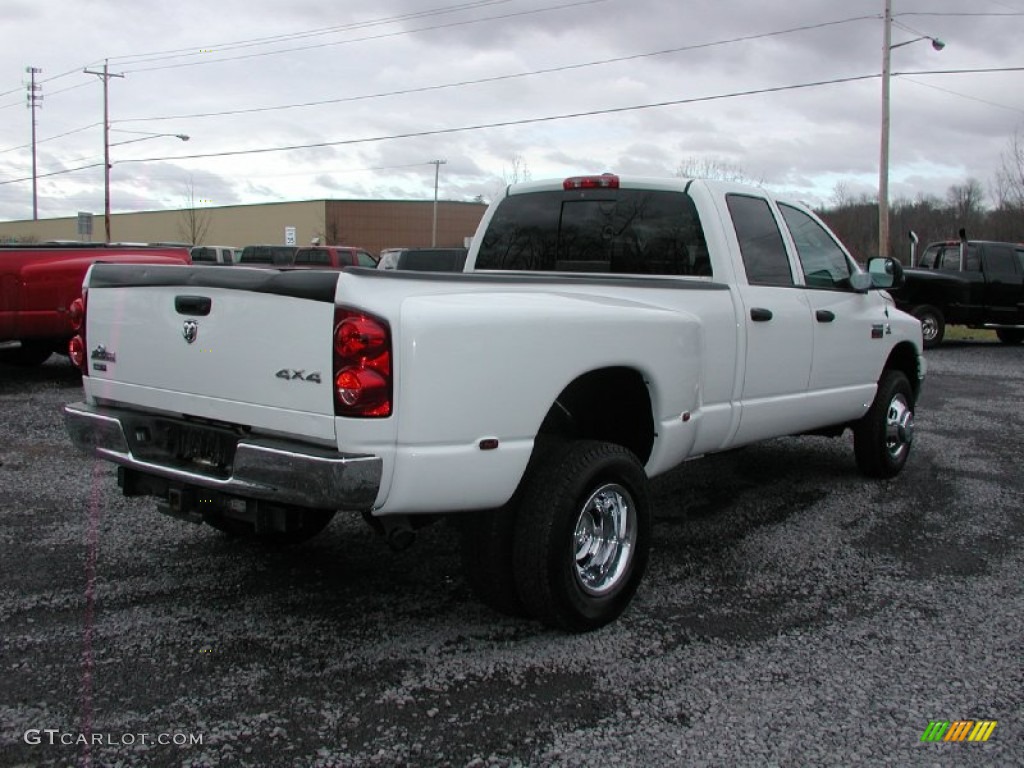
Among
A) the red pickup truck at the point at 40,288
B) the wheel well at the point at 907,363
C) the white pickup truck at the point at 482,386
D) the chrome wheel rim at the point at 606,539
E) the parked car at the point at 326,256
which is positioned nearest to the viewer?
the white pickup truck at the point at 482,386

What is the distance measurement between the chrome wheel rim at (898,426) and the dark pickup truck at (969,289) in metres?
11.6

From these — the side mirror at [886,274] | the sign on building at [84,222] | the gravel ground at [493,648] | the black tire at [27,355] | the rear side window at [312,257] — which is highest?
the sign on building at [84,222]

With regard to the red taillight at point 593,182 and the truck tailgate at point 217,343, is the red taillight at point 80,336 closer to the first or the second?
the truck tailgate at point 217,343

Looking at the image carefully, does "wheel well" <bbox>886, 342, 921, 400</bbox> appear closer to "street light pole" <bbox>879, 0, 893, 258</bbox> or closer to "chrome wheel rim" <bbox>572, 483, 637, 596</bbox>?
"chrome wheel rim" <bbox>572, 483, 637, 596</bbox>

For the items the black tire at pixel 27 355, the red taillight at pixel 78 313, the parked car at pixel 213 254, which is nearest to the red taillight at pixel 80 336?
the red taillight at pixel 78 313

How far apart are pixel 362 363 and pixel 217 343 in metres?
0.70

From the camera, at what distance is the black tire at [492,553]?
11.9 ft

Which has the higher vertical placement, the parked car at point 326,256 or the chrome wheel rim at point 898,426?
the parked car at point 326,256

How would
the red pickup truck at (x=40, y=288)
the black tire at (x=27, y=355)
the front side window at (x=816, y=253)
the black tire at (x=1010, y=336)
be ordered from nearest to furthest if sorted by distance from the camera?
the front side window at (x=816, y=253)
the red pickup truck at (x=40, y=288)
the black tire at (x=27, y=355)
the black tire at (x=1010, y=336)

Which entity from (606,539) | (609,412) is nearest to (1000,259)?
(609,412)

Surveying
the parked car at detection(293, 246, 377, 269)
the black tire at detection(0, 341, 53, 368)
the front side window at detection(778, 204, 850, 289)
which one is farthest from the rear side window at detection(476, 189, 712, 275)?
the parked car at detection(293, 246, 377, 269)

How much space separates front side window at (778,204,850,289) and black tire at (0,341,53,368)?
384 inches

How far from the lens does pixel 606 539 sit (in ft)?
13.1

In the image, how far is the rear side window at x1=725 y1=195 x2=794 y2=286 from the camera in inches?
201
